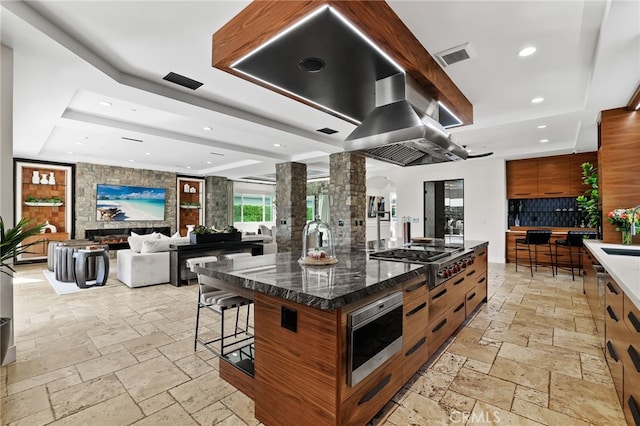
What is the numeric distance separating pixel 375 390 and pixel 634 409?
50.2 inches

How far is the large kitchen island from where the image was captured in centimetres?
147

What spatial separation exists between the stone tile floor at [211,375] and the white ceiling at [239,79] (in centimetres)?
261

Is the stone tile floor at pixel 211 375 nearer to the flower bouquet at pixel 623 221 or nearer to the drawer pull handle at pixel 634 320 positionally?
the drawer pull handle at pixel 634 320

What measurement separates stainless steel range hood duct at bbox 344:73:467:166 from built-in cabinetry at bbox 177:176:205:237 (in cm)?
963

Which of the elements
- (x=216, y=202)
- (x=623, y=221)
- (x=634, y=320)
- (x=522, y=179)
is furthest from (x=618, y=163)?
(x=216, y=202)

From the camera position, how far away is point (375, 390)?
68.6 inches

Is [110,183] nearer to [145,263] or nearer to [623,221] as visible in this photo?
[145,263]

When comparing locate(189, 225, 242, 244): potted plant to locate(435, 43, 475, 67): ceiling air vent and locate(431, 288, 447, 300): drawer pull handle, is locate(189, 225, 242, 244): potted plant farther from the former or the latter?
locate(435, 43, 475, 67): ceiling air vent

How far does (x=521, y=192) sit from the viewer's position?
7430mm

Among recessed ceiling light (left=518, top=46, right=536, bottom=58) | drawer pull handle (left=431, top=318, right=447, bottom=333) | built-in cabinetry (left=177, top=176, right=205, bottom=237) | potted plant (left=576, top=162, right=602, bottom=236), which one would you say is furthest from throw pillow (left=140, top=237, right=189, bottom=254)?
potted plant (left=576, top=162, right=602, bottom=236)

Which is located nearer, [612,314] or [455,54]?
[612,314]

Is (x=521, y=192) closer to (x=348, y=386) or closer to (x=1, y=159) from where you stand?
(x=348, y=386)

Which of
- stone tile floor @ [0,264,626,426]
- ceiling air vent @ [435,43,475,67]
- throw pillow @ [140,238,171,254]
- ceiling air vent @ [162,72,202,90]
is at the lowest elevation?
stone tile floor @ [0,264,626,426]

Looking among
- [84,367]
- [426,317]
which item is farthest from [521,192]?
[84,367]
